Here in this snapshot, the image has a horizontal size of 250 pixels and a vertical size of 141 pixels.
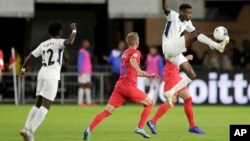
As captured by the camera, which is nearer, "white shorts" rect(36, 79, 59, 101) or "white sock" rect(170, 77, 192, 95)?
"white shorts" rect(36, 79, 59, 101)

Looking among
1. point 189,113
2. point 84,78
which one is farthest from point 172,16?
point 84,78

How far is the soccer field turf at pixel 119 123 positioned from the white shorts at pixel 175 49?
161cm

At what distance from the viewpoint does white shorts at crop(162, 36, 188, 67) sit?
19.0m

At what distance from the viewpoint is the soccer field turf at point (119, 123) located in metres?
19.3

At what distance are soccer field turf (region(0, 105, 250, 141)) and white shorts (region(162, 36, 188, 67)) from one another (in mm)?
1614

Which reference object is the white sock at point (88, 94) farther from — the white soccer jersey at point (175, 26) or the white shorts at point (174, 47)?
the white shorts at point (174, 47)

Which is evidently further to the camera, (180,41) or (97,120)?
(180,41)

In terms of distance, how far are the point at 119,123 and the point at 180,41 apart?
5314mm

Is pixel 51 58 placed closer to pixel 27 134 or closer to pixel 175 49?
pixel 27 134

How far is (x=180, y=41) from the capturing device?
19031mm

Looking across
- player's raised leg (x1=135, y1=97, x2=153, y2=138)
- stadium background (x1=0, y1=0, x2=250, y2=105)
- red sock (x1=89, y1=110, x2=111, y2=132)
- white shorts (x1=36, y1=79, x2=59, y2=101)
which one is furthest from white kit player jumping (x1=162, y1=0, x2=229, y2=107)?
stadium background (x1=0, y1=0, x2=250, y2=105)

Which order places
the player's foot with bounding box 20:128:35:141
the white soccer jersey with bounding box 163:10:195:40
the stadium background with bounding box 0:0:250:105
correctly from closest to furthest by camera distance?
1. the player's foot with bounding box 20:128:35:141
2. the white soccer jersey with bounding box 163:10:195:40
3. the stadium background with bounding box 0:0:250:105

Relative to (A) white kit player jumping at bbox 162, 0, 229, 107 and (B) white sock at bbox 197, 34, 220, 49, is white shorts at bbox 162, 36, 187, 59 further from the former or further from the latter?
(B) white sock at bbox 197, 34, 220, 49

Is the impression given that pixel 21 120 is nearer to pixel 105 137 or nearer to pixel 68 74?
pixel 105 137
